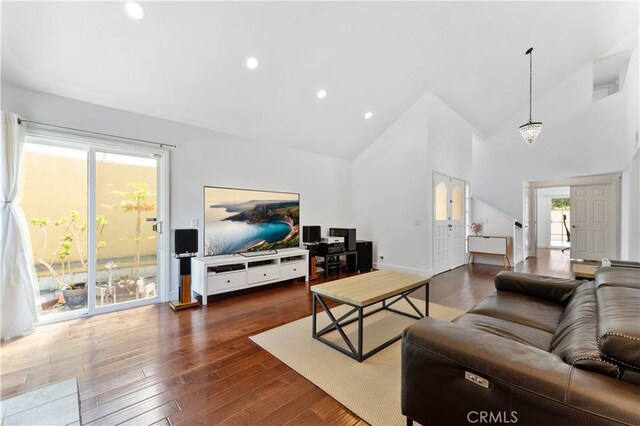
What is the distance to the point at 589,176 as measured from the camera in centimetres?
622

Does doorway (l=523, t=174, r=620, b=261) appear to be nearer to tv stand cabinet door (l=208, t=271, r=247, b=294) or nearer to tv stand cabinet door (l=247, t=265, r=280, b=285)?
tv stand cabinet door (l=247, t=265, r=280, b=285)

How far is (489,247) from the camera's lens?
6.22 metres

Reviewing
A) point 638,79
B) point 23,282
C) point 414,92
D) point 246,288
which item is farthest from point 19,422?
point 638,79

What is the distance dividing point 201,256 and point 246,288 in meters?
0.83

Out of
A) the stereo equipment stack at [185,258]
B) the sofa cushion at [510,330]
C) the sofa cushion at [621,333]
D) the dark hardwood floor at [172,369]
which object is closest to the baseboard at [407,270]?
the dark hardwood floor at [172,369]

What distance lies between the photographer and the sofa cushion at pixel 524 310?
1.81 meters

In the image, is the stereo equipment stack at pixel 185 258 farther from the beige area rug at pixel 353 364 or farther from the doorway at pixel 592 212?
the doorway at pixel 592 212

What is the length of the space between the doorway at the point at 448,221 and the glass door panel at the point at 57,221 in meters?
5.51

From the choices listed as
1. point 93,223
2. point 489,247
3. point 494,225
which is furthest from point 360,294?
point 494,225

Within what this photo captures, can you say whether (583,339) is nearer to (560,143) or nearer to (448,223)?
(448,223)

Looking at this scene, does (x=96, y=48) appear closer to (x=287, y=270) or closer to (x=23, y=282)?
(x=23, y=282)

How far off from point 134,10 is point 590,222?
32.1 ft

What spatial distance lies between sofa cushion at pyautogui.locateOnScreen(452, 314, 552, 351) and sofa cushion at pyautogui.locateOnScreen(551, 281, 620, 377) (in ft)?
0.31

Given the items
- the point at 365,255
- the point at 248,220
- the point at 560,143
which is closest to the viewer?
the point at 248,220
